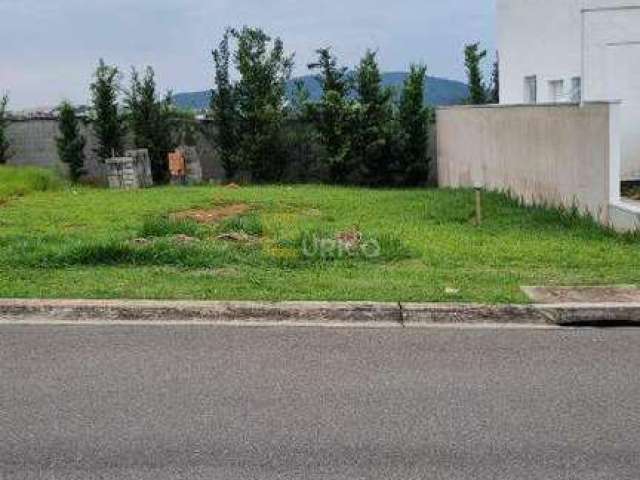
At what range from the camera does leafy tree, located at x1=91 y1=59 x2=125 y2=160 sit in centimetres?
2345

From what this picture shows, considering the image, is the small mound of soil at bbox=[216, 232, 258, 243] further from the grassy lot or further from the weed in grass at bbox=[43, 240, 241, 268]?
the weed in grass at bbox=[43, 240, 241, 268]

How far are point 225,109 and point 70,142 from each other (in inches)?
157

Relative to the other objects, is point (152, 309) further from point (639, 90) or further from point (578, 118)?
point (639, 90)

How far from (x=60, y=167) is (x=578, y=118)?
15.0 meters

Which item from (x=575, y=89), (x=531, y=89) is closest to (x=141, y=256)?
(x=575, y=89)

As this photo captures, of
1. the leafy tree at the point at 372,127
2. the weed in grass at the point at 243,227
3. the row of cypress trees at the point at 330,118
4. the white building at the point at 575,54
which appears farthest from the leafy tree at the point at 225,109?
the weed in grass at the point at 243,227

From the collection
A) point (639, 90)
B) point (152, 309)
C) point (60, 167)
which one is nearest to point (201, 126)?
point (60, 167)

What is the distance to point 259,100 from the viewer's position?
905 inches

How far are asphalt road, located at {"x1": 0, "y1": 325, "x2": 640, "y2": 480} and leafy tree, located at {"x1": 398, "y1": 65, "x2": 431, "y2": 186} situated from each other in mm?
15602

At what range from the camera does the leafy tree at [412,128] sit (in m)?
22.8

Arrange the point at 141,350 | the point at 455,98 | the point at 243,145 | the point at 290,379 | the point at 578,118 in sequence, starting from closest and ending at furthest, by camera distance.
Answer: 1. the point at 290,379
2. the point at 141,350
3. the point at 578,118
4. the point at 243,145
5. the point at 455,98

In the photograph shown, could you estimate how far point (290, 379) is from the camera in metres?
6.14

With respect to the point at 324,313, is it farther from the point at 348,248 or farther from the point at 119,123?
the point at 119,123

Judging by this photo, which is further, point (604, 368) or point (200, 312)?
A: point (200, 312)
